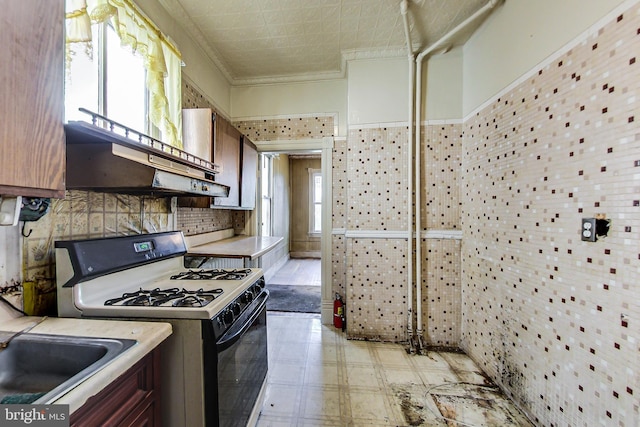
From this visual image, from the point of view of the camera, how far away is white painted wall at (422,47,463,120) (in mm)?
2436

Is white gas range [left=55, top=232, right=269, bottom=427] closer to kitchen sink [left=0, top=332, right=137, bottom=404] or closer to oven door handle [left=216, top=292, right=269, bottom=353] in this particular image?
oven door handle [left=216, top=292, right=269, bottom=353]

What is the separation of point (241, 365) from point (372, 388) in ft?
3.62

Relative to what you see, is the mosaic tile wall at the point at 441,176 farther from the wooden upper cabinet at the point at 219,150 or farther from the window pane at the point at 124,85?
the window pane at the point at 124,85

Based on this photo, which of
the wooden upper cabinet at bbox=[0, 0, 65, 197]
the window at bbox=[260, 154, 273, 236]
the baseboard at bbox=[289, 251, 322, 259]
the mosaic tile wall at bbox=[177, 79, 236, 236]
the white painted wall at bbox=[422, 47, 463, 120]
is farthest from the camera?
the baseboard at bbox=[289, 251, 322, 259]

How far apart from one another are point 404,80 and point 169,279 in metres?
2.58

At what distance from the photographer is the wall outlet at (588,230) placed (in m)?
1.18

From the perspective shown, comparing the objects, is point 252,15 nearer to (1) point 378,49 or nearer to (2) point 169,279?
(1) point 378,49

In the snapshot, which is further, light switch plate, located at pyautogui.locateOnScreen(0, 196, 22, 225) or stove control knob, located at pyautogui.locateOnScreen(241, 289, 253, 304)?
stove control knob, located at pyautogui.locateOnScreen(241, 289, 253, 304)

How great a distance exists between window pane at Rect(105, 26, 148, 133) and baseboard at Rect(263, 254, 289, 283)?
132 inches

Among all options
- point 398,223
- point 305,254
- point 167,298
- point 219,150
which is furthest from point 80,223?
point 305,254

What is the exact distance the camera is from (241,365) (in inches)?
51.3

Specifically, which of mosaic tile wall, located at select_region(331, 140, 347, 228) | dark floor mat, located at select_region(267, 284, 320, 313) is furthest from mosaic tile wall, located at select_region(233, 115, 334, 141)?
dark floor mat, located at select_region(267, 284, 320, 313)

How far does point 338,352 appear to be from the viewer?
93.5 inches

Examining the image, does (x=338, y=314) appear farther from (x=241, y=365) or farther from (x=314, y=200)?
(x=314, y=200)
